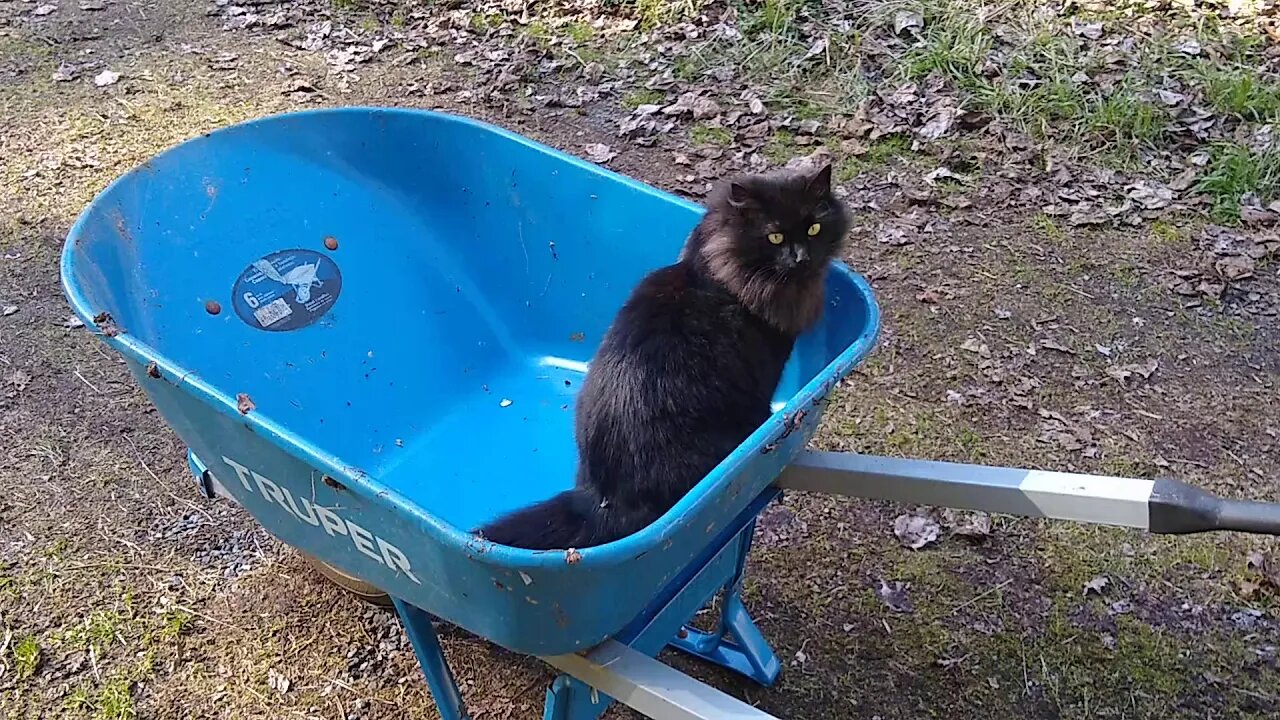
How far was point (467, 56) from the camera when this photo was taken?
16.4ft

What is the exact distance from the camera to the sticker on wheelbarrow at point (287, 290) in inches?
95.1

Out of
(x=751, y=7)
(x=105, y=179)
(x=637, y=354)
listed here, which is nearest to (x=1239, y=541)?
(x=637, y=354)

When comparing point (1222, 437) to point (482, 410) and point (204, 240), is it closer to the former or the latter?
point (482, 410)

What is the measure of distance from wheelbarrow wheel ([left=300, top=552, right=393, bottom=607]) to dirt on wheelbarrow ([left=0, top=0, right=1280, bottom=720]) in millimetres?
43

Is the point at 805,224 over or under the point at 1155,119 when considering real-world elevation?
over

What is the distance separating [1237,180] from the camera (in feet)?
12.3

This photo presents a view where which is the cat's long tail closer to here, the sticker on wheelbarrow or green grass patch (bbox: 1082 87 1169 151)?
the sticker on wheelbarrow

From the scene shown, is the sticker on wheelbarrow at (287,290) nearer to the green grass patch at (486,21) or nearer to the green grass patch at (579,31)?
the green grass patch at (579,31)

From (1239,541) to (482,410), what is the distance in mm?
1945

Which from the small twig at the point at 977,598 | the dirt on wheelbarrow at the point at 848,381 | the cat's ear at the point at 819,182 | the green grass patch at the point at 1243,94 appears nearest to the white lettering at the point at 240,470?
the dirt on wheelbarrow at the point at 848,381

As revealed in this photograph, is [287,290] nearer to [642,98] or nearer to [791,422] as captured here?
[791,422]

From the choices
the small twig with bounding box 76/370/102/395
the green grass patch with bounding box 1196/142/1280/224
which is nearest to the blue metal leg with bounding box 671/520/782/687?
the small twig with bounding box 76/370/102/395

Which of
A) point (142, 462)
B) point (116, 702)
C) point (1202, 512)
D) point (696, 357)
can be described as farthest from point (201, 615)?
point (1202, 512)

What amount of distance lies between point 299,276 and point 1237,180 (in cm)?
329
